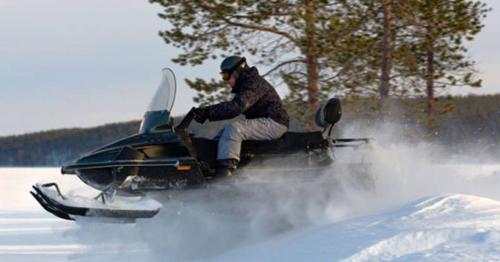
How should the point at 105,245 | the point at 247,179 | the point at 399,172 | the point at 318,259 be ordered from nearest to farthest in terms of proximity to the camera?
the point at 318,259 → the point at 105,245 → the point at 247,179 → the point at 399,172

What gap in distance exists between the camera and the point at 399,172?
10.4m

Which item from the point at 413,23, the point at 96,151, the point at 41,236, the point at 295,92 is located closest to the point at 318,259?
the point at 96,151

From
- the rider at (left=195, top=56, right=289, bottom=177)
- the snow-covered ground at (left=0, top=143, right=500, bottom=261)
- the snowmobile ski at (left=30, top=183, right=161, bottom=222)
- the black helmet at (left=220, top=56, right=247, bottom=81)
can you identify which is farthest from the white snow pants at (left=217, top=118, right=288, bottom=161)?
the snowmobile ski at (left=30, top=183, right=161, bottom=222)

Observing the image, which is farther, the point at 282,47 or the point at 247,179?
the point at 282,47

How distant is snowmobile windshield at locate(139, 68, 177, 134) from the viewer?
901 centimetres

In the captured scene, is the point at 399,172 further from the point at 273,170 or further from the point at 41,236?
the point at 41,236

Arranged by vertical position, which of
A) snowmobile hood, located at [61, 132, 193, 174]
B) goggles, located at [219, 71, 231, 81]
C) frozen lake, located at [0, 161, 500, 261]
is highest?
goggles, located at [219, 71, 231, 81]

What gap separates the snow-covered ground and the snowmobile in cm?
22

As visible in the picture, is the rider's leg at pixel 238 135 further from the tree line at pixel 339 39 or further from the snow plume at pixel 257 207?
the tree line at pixel 339 39

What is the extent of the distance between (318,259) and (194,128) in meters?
3.28

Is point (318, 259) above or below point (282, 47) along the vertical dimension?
below

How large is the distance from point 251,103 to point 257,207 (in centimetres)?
116

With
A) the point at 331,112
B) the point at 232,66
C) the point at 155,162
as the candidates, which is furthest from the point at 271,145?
the point at 155,162

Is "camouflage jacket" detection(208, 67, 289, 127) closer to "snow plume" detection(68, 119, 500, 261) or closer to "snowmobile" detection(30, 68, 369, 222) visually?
"snowmobile" detection(30, 68, 369, 222)
